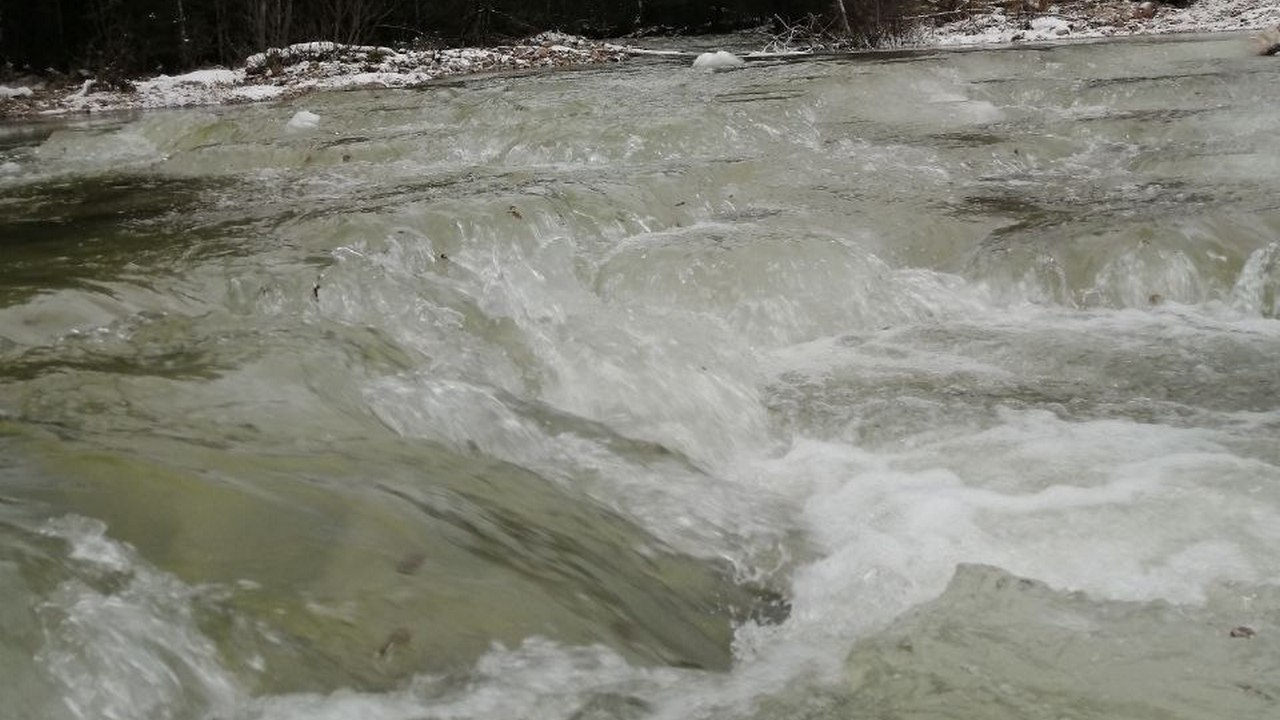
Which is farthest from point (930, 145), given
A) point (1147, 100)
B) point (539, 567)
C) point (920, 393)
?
point (539, 567)

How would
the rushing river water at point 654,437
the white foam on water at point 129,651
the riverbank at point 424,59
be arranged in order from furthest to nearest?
the riverbank at point 424,59
the rushing river water at point 654,437
the white foam on water at point 129,651

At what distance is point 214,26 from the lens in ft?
61.7

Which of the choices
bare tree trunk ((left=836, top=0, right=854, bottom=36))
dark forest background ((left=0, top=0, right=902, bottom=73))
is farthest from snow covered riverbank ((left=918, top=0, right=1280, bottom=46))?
dark forest background ((left=0, top=0, right=902, bottom=73))

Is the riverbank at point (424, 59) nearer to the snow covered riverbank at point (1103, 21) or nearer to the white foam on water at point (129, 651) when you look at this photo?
the snow covered riverbank at point (1103, 21)

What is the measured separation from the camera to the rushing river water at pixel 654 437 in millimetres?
1863

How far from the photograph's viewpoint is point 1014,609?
228 cm

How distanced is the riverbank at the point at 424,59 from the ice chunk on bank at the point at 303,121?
3.62m

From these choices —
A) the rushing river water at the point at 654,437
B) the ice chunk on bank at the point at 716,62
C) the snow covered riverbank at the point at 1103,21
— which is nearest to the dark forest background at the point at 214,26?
the snow covered riverbank at the point at 1103,21

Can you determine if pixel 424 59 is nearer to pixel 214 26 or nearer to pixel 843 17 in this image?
pixel 214 26

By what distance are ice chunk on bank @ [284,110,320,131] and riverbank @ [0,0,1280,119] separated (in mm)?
3616

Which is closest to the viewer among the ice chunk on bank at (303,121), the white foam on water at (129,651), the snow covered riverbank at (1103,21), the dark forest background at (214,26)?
the white foam on water at (129,651)

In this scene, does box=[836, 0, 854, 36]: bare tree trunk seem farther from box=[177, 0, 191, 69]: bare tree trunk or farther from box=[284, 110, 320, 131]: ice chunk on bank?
box=[177, 0, 191, 69]: bare tree trunk

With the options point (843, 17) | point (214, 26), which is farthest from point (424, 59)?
point (843, 17)

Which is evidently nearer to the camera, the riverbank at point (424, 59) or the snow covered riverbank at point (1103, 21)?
the riverbank at point (424, 59)
